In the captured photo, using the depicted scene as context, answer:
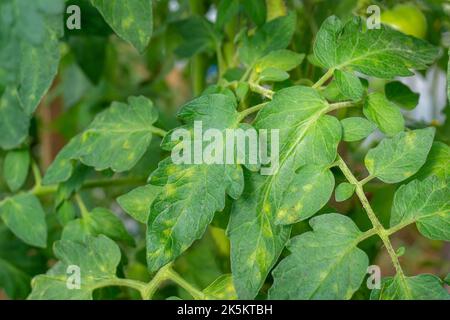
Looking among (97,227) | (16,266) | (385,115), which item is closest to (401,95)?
(385,115)

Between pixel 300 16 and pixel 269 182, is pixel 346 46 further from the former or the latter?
pixel 300 16

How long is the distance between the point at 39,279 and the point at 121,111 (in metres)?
0.17

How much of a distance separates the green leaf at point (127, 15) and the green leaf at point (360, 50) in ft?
0.44

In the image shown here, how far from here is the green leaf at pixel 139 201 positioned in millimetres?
556

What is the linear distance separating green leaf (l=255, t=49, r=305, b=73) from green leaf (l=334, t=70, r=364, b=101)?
95 mm

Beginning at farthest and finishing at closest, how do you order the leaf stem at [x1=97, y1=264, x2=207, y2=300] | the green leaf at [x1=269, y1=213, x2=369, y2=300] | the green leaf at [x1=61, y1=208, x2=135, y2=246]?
the green leaf at [x1=61, y1=208, x2=135, y2=246] → the leaf stem at [x1=97, y1=264, x2=207, y2=300] → the green leaf at [x1=269, y1=213, x2=369, y2=300]

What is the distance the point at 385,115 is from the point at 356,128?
35mm

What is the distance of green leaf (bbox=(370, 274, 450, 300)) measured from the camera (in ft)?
1.44

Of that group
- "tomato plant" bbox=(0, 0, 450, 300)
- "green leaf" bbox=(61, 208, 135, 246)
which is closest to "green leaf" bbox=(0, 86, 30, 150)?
"tomato plant" bbox=(0, 0, 450, 300)

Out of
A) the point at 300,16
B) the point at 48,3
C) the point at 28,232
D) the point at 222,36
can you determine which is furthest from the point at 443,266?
the point at 48,3

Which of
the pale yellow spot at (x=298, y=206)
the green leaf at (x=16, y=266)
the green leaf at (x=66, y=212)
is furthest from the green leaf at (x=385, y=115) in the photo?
the green leaf at (x=16, y=266)

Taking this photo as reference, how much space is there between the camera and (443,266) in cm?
138

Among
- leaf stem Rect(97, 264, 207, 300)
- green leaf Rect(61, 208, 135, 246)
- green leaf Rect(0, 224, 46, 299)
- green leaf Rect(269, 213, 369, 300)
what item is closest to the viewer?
green leaf Rect(269, 213, 369, 300)

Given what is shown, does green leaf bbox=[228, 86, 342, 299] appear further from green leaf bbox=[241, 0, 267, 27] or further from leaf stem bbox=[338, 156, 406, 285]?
green leaf bbox=[241, 0, 267, 27]
